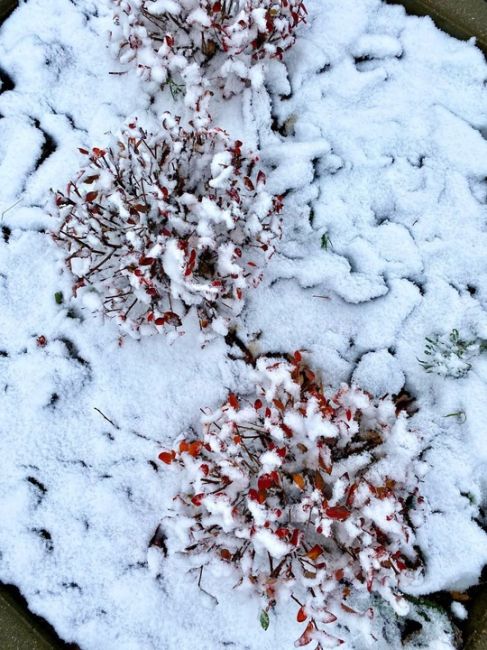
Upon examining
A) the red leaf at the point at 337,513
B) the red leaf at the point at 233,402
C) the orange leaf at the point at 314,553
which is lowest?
the orange leaf at the point at 314,553

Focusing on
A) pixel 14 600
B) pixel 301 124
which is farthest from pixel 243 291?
pixel 14 600

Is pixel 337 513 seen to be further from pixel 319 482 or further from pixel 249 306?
pixel 249 306

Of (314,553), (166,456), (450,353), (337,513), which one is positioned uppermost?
(450,353)

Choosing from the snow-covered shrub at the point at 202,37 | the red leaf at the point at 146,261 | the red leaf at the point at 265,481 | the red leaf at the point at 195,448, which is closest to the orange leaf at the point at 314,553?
the red leaf at the point at 265,481

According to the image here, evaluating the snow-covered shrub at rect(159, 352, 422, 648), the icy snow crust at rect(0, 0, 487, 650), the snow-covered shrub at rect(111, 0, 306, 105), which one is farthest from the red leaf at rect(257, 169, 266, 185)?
the snow-covered shrub at rect(159, 352, 422, 648)

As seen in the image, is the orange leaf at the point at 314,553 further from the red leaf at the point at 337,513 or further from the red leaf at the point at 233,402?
the red leaf at the point at 233,402

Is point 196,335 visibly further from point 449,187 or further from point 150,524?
point 449,187

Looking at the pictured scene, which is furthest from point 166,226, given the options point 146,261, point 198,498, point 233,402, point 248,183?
point 198,498
